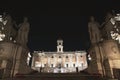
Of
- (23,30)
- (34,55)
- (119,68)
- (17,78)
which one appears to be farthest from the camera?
(34,55)

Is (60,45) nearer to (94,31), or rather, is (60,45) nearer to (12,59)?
(94,31)

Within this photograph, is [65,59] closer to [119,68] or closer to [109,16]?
[109,16]

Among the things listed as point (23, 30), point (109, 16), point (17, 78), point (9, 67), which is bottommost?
point (17, 78)

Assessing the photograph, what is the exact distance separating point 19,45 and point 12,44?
140cm

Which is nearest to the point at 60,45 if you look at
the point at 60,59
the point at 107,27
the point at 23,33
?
the point at 60,59

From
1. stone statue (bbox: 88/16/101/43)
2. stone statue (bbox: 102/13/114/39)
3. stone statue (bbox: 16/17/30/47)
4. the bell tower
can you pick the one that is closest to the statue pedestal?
stone statue (bbox: 16/17/30/47)

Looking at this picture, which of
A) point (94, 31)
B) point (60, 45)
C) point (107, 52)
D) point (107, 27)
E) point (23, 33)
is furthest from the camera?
point (60, 45)

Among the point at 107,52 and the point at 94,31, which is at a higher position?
the point at 94,31

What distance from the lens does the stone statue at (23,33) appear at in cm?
3417

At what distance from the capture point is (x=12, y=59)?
30.5m

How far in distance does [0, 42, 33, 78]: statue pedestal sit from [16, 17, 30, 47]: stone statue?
1.82 metres

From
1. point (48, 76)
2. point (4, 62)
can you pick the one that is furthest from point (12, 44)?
point (48, 76)

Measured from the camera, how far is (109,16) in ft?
120

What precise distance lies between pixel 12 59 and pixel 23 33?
23.9ft
